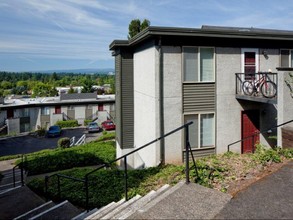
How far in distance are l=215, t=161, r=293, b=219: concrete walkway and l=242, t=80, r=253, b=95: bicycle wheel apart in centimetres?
627

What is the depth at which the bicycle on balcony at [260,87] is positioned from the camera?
11.6 metres

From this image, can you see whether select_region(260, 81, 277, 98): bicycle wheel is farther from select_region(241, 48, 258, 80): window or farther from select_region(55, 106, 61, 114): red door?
select_region(55, 106, 61, 114): red door

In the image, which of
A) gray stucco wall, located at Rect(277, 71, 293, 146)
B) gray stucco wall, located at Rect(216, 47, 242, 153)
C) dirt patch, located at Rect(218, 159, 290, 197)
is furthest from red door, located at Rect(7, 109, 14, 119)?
dirt patch, located at Rect(218, 159, 290, 197)

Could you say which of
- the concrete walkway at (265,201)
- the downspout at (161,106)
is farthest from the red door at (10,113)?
the concrete walkway at (265,201)

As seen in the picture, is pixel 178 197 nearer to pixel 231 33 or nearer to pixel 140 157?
pixel 231 33

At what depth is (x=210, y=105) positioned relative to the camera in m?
12.2

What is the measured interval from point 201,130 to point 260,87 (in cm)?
294

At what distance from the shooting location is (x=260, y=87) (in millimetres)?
11492

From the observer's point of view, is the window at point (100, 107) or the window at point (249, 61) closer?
the window at point (249, 61)

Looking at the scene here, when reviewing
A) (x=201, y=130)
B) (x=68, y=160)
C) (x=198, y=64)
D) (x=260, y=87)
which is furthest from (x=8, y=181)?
(x=260, y=87)

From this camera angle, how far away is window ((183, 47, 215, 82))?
11.8 meters

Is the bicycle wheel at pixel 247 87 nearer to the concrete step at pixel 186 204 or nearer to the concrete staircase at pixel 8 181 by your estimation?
the concrete step at pixel 186 204

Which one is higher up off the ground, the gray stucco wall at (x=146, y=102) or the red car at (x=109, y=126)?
the gray stucco wall at (x=146, y=102)

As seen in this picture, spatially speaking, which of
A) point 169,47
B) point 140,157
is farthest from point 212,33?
point 140,157
